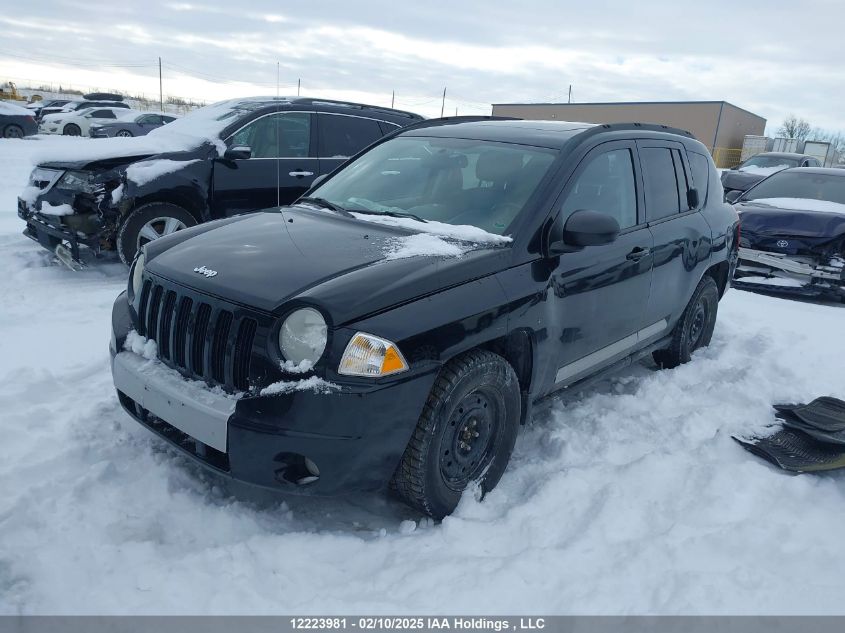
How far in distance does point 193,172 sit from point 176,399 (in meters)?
4.45

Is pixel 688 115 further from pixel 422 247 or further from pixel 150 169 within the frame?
pixel 422 247

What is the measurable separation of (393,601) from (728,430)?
2.48 metres

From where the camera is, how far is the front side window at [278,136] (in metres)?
7.00

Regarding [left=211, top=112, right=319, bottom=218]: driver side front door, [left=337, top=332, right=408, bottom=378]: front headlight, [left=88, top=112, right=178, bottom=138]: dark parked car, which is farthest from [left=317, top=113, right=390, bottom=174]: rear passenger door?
[left=88, top=112, right=178, bottom=138]: dark parked car

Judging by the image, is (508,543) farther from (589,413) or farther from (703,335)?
(703,335)

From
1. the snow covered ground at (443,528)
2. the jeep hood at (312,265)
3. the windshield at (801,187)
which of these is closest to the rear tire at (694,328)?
the snow covered ground at (443,528)

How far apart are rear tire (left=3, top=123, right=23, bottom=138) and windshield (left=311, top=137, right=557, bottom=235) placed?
22264mm

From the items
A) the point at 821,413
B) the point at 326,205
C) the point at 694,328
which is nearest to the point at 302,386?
the point at 326,205

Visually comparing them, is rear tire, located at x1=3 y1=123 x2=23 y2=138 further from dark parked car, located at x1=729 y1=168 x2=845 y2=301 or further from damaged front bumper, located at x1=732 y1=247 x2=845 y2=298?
damaged front bumper, located at x1=732 y1=247 x2=845 y2=298

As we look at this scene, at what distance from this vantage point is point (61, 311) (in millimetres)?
5473

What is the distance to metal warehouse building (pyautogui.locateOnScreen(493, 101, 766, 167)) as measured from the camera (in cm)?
4534

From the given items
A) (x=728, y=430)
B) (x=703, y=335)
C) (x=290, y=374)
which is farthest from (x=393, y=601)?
(x=703, y=335)

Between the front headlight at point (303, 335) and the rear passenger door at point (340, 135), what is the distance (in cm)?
499

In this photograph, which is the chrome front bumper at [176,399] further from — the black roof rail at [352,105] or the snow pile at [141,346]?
the black roof rail at [352,105]
